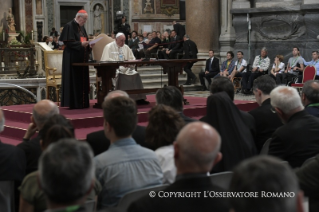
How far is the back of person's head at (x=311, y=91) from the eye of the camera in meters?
5.22

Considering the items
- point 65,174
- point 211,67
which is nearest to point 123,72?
point 211,67

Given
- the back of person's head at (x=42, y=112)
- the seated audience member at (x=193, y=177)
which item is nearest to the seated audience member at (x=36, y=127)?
the back of person's head at (x=42, y=112)

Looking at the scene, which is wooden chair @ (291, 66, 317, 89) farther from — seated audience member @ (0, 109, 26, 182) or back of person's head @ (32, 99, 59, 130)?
seated audience member @ (0, 109, 26, 182)

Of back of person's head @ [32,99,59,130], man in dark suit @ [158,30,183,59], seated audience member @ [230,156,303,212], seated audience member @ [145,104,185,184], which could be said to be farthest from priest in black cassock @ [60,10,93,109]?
man in dark suit @ [158,30,183,59]

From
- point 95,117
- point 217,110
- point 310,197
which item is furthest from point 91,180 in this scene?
point 95,117

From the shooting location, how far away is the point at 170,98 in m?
4.75

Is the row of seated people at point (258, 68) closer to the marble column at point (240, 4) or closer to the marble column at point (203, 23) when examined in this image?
the marble column at point (203, 23)

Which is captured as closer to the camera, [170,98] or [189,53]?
[170,98]

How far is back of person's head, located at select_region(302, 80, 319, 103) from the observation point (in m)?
5.22

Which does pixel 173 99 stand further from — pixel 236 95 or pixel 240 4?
pixel 240 4

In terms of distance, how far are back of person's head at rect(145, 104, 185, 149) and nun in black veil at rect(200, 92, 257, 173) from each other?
0.64 m

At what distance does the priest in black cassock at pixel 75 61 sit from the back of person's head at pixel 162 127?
Result: 4.70 meters

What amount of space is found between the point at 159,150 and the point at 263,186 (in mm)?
1879

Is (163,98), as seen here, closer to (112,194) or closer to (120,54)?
(112,194)
